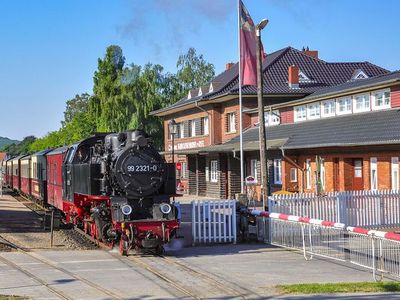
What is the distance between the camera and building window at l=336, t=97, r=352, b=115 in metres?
28.2

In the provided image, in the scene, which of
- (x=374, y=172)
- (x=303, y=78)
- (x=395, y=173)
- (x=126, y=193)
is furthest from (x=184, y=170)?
(x=126, y=193)

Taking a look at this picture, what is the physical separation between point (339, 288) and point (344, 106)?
19.8m

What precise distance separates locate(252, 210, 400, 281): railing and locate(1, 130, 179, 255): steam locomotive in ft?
8.96

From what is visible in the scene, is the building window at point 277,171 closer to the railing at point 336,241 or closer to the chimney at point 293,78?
the chimney at point 293,78

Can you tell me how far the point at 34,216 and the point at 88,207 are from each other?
31.7ft

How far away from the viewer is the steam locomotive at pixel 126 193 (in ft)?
45.4

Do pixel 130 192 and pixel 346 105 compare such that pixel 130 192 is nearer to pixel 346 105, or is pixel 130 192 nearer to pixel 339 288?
pixel 339 288

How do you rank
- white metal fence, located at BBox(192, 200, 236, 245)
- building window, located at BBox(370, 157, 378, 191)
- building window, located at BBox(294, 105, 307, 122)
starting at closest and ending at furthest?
white metal fence, located at BBox(192, 200, 236, 245) < building window, located at BBox(370, 157, 378, 191) < building window, located at BBox(294, 105, 307, 122)

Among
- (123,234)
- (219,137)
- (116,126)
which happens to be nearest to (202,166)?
(219,137)

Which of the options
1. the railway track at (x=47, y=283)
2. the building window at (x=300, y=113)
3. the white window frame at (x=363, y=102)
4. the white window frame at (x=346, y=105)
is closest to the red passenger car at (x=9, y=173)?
the building window at (x=300, y=113)

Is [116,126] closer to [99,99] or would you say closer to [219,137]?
[99,99]

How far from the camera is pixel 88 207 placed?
1666cm

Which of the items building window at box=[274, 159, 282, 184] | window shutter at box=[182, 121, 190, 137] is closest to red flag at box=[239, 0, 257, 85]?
building window at box=[274, 159, 282, 184]

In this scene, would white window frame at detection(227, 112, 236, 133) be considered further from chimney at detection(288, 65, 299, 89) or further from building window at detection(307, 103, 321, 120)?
building window at detection(307, 103, 321, 120)
